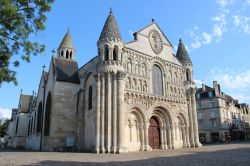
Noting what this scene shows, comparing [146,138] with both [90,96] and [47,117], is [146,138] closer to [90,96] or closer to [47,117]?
[90,96]

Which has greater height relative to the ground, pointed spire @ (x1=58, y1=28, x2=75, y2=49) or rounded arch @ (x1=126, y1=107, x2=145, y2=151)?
pointed spire @ (x1=58, y1=28, x2=75, y2=49)

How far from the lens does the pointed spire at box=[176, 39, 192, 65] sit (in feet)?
105

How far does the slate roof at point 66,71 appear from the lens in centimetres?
2919

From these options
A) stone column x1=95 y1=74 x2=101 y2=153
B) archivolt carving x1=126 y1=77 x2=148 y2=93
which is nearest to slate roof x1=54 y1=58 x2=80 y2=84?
stone column x1=95 y1=74 x2=101 y2=153

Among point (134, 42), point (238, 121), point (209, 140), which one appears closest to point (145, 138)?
point (134, 42)

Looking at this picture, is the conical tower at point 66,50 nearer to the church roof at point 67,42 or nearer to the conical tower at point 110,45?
the church roof at point 67,42

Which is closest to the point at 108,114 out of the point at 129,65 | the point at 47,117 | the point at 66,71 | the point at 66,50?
the point at 129,65

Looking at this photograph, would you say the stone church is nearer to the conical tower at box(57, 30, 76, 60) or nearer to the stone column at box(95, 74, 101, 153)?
the stone column at box(95, 74, 101, 153)

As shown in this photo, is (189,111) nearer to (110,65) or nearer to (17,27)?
(110,65)

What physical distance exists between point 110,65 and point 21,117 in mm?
30608

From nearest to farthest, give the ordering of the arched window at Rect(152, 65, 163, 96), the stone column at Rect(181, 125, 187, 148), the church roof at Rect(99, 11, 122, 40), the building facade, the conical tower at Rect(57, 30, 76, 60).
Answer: the church roof at Rect(99, 11, 122, 40) → the arched window at Rect(152, 65, 163, 96) → the stone column at Rect(181, 125, 187, 148) → the conical tower at Rect(57, 30, 76, 60) → the building facade

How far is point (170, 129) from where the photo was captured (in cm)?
2706

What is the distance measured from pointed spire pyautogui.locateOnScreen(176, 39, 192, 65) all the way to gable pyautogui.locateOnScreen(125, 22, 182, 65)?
4.57ft

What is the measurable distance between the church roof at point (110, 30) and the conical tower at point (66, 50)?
1841 cm
